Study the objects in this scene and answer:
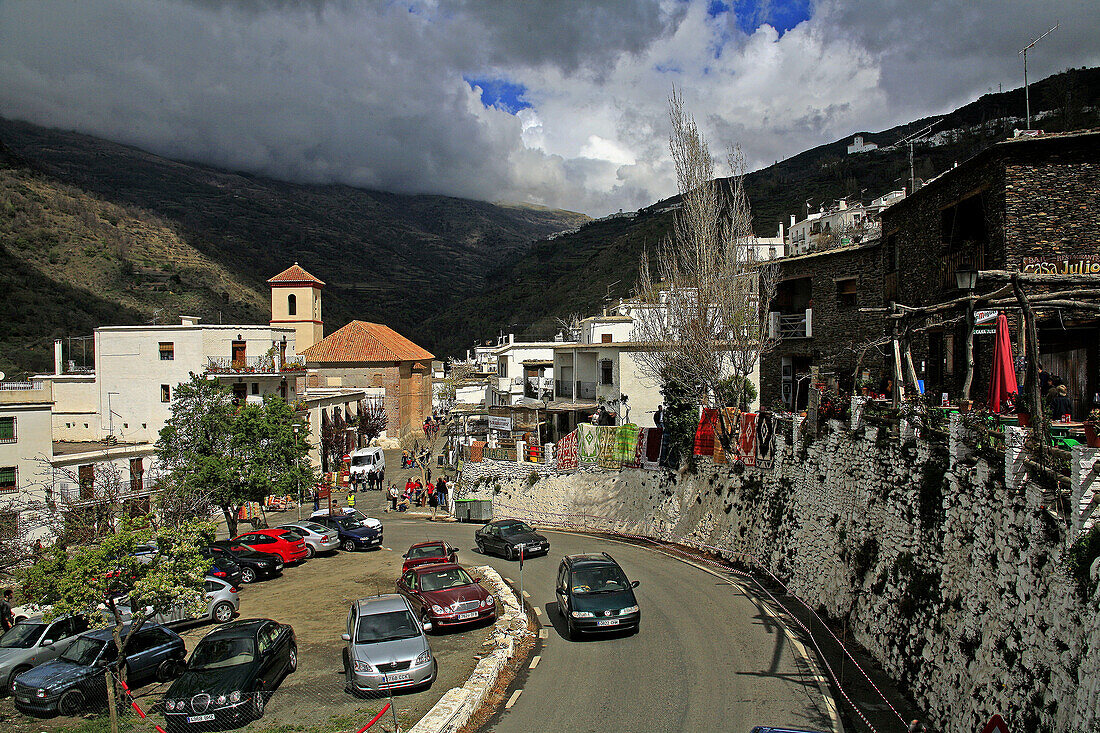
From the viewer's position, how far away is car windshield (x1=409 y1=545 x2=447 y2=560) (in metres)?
22.2

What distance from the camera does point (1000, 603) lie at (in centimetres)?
975

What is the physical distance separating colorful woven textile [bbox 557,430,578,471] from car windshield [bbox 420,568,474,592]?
16.8 metres

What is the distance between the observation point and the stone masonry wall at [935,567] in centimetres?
838

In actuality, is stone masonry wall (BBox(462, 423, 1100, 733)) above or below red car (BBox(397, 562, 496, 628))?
above

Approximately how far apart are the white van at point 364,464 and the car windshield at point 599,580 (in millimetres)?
32636

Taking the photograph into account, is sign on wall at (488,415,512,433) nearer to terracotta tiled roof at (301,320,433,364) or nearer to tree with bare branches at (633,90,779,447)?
tree with bare branches at (633,90,779,447)

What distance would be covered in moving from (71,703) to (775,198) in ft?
386

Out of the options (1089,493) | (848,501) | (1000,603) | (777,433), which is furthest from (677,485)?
(1089,493)

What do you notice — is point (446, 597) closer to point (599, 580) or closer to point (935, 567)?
point (599, 580)

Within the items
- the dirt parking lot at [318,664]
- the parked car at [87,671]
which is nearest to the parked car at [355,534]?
the dirt parking lot at [318,664]

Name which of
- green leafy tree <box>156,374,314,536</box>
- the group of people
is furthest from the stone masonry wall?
green leafy tree <box>156,374,314,536</box>

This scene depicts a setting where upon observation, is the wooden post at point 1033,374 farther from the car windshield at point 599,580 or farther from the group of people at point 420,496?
the group of people at point 420,496

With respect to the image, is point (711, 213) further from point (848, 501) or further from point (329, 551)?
point (329, 551)

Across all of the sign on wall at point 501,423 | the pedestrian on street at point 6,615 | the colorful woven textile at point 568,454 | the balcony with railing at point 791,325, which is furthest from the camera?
the sign on wall at point 501,423
